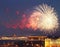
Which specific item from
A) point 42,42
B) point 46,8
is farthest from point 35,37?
point 46,8

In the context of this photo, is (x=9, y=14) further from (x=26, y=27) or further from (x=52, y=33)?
(x=52, y=33)

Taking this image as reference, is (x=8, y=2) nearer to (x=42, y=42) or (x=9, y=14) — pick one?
(x=9, y=14)

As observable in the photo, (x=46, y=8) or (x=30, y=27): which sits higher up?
(x=46, y=8)

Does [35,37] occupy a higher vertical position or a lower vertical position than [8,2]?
lower

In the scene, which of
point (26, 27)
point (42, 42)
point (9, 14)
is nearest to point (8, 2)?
point (9, 14)

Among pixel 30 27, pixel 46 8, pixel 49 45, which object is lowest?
pixel 49 45
